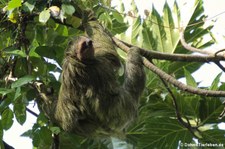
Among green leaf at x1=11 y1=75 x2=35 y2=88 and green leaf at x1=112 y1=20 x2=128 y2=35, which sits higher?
green leaf at x1=112 y1=20 x2=128 y2=35

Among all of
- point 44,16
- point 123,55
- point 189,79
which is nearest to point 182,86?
point 189,79

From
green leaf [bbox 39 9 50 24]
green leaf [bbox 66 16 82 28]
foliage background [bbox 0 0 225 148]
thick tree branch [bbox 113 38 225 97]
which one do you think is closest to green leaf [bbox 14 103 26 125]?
foliage background [bbox 0 0 225 148]

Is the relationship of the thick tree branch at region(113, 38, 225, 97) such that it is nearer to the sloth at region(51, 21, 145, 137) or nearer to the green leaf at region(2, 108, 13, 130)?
the sloth at region(51, 21, 145, 137)

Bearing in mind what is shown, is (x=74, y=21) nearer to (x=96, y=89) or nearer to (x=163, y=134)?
(x=96, y=89)

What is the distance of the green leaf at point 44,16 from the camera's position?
3.88m

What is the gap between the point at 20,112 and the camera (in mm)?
4293

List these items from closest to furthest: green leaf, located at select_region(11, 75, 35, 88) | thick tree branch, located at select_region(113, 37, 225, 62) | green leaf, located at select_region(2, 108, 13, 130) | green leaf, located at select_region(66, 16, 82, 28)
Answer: thick tree branch, located at select_region(113, 37, 225, 62) < green leaf, located at select_region(11, 75, 35, 88) < green leaf, located at select_region(2, 108, 13, 130) < green leaf, located at select_region(66, 16, 82, 28)

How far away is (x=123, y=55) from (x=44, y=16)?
193 centimetres

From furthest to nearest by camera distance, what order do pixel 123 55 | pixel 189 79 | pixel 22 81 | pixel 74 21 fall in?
pixel 123 55, pixel 189 79, pixel 74 21, pixel 22 81

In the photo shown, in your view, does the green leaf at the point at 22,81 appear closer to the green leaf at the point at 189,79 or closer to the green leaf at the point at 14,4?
the green leaf at the point at 14,4

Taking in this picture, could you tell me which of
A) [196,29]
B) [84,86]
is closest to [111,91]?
[84,86]

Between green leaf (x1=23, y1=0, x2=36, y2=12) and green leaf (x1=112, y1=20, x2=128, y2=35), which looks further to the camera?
green leaf (x1=112, y1=20, x2=128, y2=35)

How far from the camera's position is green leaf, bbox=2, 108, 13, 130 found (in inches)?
171

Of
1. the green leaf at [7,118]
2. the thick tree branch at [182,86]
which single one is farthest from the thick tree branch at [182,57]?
the green leaf at [7,118]
